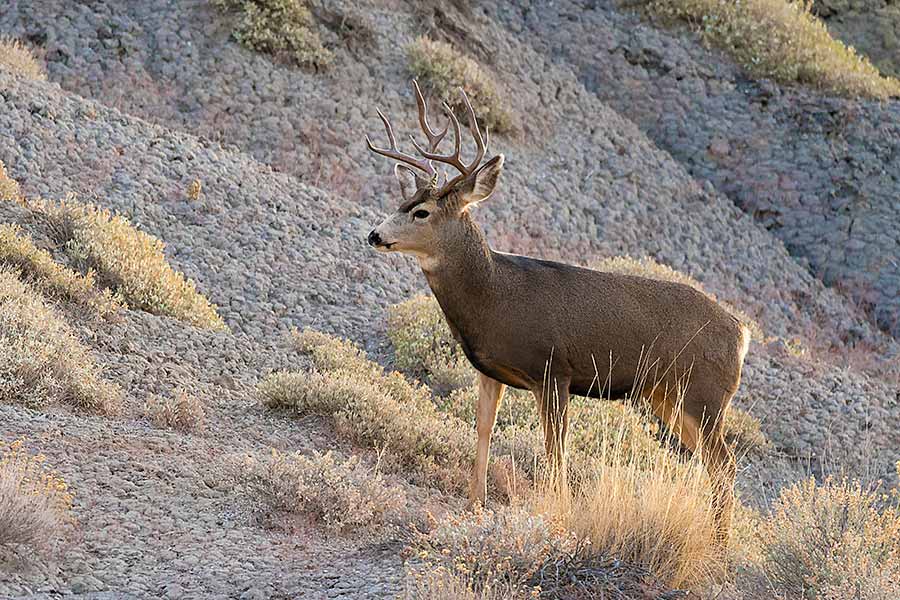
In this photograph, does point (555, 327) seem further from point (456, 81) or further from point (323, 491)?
point (456, 81)

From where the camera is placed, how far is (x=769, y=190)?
24875 mm

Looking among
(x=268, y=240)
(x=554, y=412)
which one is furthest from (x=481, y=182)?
(x=268, y=240)

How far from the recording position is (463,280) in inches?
347

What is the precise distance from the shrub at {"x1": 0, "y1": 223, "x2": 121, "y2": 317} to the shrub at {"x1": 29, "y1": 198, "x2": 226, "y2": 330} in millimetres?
412

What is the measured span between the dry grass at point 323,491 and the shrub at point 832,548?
2469 mm

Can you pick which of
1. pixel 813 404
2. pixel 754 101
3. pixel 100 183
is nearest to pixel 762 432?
pixel 813 404

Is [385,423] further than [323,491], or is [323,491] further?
[385,423]

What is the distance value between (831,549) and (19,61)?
15.6m

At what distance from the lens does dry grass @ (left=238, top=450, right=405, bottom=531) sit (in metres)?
7.87

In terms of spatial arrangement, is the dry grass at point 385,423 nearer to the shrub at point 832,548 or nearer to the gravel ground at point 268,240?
the gravel ground at point 268,240

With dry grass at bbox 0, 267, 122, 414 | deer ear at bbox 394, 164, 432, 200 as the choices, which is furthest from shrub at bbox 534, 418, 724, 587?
dry grass at bbox 0, 267, 122, 414

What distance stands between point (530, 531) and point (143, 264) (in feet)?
24.7

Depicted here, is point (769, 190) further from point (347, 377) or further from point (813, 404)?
point (347, 377)

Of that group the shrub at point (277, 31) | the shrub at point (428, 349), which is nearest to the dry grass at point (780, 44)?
the shrub at point (277, 31)
